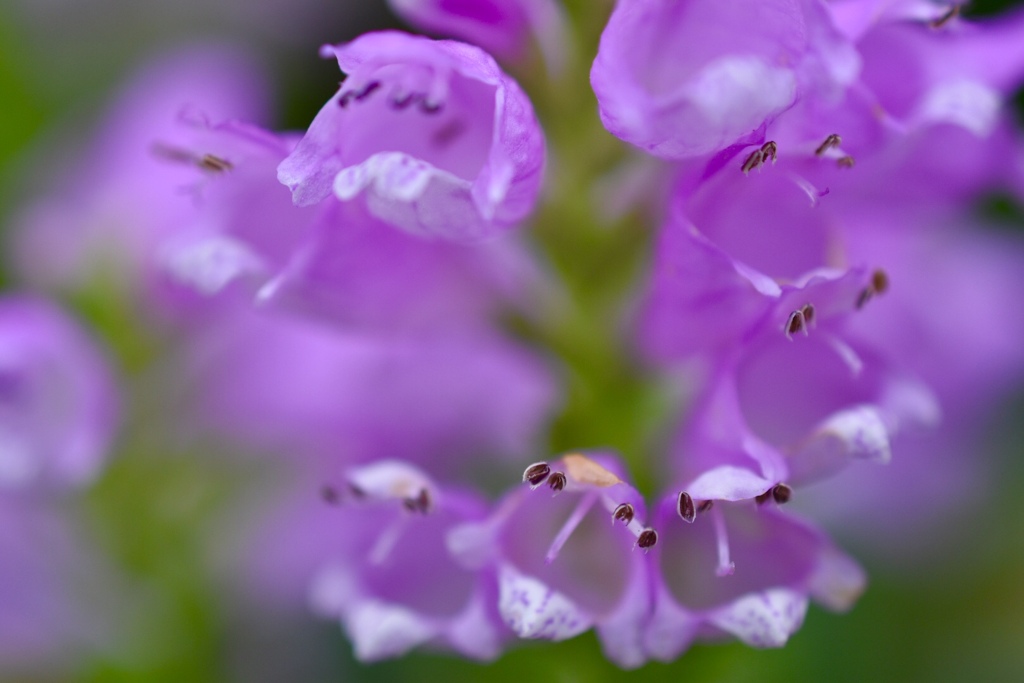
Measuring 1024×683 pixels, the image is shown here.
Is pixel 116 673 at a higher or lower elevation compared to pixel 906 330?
lower

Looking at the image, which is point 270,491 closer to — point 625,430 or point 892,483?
point 625,430

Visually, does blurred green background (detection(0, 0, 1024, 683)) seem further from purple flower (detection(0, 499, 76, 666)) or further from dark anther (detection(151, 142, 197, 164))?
dark anther (detection(151, 142, 197, 164))

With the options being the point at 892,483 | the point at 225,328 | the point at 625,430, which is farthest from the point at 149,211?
the point at 892,483

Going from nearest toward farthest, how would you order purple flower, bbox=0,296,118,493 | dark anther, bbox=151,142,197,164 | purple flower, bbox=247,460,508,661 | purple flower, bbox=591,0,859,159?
1. purple flower, bbox=591,0,859,159
2. purple flower, bbox=247,460,508,661
3. dark anther, bbox=151,142,197,164
4. purple flower, bbox=0,296,118,493

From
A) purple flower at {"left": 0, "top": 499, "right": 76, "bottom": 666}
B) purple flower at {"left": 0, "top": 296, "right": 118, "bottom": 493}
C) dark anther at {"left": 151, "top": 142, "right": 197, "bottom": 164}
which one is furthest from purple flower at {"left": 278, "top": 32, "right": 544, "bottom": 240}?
purple flower at {"left": 0, "top": 499, "right": 76, "bottom": 666}

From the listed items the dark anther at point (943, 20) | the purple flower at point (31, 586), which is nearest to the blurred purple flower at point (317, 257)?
the dark anther at point (943, 20)
